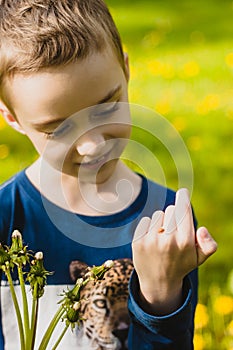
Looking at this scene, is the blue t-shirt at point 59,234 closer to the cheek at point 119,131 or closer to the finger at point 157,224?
the cheek at point 119,131

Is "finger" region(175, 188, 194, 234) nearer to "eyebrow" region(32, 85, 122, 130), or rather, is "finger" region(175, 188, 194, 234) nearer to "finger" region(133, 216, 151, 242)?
"finger" region(133, 216, 151, 242)

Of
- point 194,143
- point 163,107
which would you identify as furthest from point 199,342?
point 163,107

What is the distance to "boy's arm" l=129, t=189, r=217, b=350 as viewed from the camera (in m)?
1.20

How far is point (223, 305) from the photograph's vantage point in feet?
6.78

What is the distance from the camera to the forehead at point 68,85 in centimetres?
131

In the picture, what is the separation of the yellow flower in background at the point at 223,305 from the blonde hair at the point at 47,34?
35.0 inches

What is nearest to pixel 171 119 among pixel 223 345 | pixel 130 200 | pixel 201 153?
pixel 201 153

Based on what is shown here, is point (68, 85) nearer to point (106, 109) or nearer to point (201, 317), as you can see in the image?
point (106, 109)

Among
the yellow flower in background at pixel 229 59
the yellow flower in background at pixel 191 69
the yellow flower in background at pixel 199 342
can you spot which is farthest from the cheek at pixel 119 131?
the yellow flower in background at pixel 229 59

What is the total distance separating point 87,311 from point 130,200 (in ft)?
0.77

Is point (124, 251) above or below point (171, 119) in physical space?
above

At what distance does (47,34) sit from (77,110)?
0.14m

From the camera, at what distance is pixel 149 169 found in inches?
71.5

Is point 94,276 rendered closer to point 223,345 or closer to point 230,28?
point 223,345
